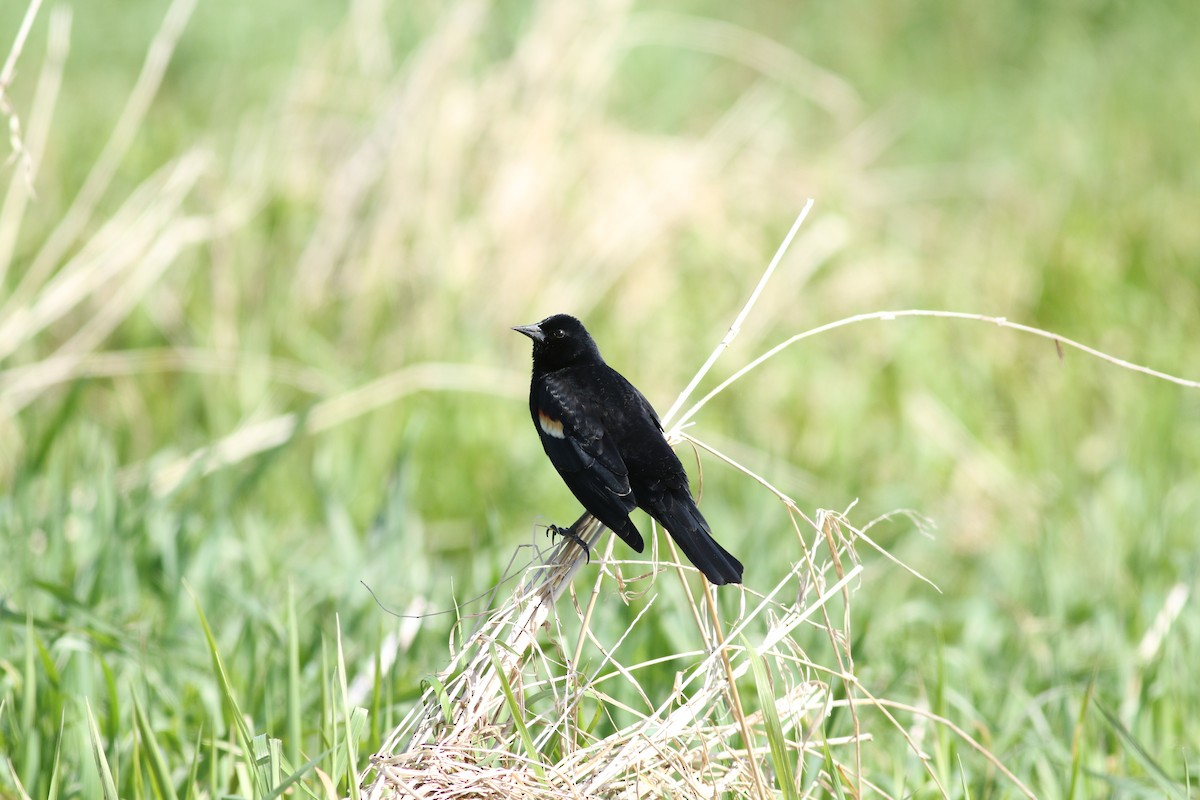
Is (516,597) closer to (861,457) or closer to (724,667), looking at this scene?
(724,667)

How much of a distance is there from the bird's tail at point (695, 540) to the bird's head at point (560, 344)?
0.44m

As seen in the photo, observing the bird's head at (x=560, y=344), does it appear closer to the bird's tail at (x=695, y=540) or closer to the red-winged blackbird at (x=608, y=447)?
the red-winged blackbird at (x=608, y=447)

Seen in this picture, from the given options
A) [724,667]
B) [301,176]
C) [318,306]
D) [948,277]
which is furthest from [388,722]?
[948,277]

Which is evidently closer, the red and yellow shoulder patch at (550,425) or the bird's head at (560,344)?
the red and yellow shoulder patch at (550,425)

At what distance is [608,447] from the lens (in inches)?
85.3

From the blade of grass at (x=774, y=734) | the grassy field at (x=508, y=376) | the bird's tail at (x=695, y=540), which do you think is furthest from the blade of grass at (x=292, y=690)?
the blade of grass at (x=774, y=734)

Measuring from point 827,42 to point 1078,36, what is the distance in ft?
6.47

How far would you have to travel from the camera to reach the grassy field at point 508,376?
275 cm

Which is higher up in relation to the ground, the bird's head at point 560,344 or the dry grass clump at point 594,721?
the bird's head at point 560,344

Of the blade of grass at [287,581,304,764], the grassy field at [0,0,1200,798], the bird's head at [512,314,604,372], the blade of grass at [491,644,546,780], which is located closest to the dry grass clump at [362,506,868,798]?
the blade of grass at [491,644,546,780]

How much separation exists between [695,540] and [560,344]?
0.64 metres

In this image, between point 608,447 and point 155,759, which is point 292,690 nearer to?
point 155,759

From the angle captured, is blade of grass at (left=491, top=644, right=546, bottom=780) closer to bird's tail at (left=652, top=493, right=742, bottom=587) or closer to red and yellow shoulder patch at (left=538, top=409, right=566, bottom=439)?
bird's tail at (left=652, top=493, right=742, bottom=587)

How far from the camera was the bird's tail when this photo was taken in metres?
1.84
